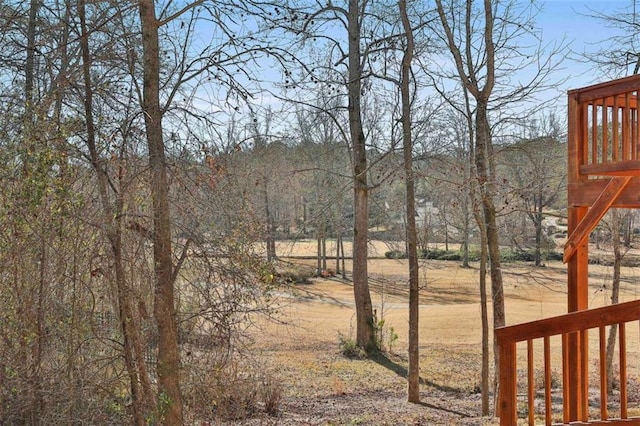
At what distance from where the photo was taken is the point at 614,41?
9711mm

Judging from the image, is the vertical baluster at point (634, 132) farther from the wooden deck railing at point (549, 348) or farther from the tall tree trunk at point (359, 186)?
the tall tree trunk at point (359, 186)

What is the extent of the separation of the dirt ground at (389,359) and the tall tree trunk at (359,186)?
527 millimetres

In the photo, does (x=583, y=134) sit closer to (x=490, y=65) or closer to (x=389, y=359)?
(x=490, y=65)

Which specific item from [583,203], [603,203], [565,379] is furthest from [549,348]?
[583,203]

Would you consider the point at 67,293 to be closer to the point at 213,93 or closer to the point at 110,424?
the point at 110,424

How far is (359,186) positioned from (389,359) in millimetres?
3367

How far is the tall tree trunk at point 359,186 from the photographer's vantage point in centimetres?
1150

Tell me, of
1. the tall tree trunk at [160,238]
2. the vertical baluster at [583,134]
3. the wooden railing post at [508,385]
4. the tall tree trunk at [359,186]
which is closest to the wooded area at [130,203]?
the tall tree trunk at [160,238]

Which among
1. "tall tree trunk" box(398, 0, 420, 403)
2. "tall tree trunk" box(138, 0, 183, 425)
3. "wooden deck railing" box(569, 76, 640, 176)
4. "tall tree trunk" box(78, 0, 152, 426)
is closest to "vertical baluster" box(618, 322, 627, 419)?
"wooden deck railing" box(569, 76, 640, 176)

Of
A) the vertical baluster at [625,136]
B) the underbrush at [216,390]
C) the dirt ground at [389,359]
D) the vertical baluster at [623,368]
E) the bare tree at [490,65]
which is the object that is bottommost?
the dirt ground at [389,359]

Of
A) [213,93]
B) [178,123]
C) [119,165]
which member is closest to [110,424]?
[119,165]

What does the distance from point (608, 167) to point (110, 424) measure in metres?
4.24

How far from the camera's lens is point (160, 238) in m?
4.77

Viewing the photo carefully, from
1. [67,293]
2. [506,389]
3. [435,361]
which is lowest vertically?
[435,361]
